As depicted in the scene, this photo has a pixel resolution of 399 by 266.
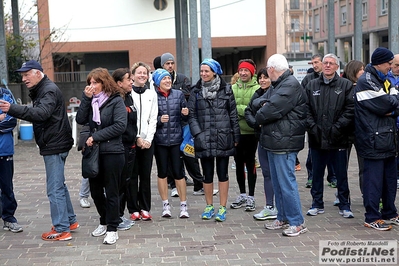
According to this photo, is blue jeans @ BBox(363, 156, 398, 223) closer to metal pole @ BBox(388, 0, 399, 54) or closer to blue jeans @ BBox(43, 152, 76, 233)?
blue jeans @ BBox(43, 152, 76, 233)

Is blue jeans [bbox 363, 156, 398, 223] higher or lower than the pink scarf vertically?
lower

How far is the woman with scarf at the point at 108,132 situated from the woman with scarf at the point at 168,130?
995 millimetres

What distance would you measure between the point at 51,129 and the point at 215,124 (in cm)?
198

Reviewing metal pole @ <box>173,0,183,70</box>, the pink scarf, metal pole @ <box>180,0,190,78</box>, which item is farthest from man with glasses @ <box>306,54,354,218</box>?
metal pole @ <box>173,0,183,70</box>

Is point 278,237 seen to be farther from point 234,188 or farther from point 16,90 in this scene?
point 16,90

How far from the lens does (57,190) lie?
6.34m

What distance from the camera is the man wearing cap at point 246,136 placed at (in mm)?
7629

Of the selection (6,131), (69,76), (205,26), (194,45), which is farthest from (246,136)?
(69,76)

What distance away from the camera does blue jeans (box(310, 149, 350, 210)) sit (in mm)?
7102

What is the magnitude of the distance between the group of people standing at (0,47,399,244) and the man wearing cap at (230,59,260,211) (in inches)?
0.6

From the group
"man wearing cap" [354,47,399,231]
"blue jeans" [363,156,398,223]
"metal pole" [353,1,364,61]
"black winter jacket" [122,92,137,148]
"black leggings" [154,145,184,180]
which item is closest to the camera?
"man wearing cap" [354,47,399,231]

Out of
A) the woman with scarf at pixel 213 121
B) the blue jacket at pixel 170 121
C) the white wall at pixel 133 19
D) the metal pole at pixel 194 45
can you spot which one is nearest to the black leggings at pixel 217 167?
the woman with scarf at pixel 213 121

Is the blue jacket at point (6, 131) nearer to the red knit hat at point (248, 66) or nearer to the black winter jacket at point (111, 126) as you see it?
the black winter jacket at point (111, 126)

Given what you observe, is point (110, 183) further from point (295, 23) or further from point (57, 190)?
point (295, 23)
